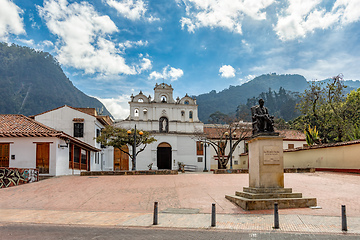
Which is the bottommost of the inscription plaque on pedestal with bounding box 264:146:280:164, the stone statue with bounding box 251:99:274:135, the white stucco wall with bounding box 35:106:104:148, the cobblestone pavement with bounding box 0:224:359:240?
the cobblestone pavement with bounding box 0:224:359:240

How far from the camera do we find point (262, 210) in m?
10.8

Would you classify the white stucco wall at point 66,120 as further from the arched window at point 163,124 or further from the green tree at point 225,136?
the green tree at point 225,136

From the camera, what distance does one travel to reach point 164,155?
44.4 m

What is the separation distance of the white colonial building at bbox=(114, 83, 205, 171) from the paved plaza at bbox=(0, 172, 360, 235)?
82.4 ft

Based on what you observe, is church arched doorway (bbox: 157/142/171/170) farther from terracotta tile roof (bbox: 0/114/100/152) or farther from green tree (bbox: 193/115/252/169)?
terracotta tile roof (bbox: 0/114/100/152)

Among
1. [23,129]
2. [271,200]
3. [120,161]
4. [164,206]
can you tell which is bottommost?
[164,206]

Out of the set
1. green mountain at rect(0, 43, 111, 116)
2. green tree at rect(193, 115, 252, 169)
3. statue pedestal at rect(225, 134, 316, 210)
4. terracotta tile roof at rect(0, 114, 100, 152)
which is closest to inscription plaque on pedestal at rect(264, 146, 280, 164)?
statue pedestal at rect(225, 134, 316, 210)

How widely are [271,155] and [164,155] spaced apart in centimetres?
3362

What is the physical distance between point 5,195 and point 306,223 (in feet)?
44.5

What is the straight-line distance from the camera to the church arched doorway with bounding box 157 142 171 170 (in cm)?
4416

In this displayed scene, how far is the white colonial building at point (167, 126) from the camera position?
144ft

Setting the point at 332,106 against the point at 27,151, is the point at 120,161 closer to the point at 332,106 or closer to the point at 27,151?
the point at 27,151

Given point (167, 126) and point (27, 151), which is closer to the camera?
point (27, 151)

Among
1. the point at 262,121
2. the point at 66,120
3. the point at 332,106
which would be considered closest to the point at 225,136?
the point at 332,106
